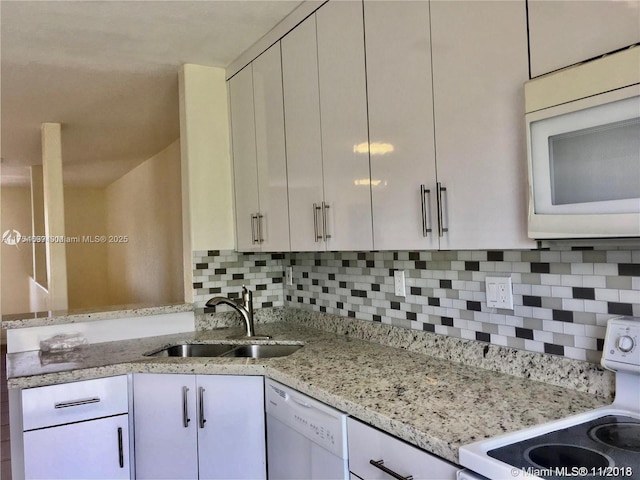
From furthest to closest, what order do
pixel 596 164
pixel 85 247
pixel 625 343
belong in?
pixel 85 247
pixel 625 343
pixel 596 164

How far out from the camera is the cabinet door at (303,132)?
7.02 ft

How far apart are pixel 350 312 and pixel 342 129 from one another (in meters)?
0.96

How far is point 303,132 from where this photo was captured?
2230 millimetres

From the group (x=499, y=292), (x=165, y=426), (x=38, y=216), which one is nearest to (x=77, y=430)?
(x=165, y=426)

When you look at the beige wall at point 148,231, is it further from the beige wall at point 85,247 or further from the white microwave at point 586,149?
the white microwave at point 586,149

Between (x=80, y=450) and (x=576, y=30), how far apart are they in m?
2.24

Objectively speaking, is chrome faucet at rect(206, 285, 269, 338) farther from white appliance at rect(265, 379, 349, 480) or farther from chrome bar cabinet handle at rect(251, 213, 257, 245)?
white appliance at rect(265, 379, 349, 480)

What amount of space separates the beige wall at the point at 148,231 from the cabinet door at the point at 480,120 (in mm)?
3805

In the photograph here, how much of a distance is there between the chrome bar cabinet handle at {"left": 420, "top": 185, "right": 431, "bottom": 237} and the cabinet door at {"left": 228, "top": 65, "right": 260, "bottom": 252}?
124cm

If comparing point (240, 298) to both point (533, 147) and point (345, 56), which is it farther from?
point (533, 147)

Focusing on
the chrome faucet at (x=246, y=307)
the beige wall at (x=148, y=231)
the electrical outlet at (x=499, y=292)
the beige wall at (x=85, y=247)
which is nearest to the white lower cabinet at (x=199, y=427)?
the chrome faucet at (x=246, y=307)

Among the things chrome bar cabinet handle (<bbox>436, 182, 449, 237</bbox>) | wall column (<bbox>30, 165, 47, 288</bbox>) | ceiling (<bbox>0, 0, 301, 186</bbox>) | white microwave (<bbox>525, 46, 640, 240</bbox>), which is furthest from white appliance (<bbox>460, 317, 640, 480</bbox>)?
wall column (<bbox>30, 165, 47, 288</bbox>)

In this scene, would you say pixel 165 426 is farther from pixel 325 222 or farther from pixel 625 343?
pixel 625 343

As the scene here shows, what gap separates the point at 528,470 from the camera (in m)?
0.98
